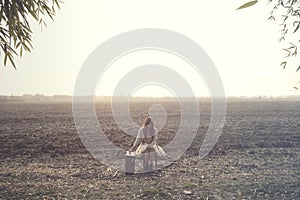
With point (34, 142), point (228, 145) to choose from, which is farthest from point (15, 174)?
point (228, 145)

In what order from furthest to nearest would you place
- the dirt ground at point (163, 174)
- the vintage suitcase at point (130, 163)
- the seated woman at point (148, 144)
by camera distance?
1. the seated woman at point (148, 144)
2. the vintage suitcase at point (130, 163)
3. the dirt ground at point (163, 174)

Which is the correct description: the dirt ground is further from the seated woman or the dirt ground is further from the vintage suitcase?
the seated woman

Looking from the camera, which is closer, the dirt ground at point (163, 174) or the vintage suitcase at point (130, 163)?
the dirt ground at point (163, 174)

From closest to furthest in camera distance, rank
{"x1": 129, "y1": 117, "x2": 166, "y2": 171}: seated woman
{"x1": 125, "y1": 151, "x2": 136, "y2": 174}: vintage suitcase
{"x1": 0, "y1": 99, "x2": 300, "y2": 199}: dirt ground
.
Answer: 1. {"x1": 0, "y1": 99, "x2": 300, "y2": 199}: dirt ground
2. {"x1": 125, "y1": 151, "x2": 136, "y2": 174}: vintage suitcase
3. {"x1": 129, "y1": 117, "x2": 166, "y2": 171}: seated woman

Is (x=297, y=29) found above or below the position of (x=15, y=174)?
above

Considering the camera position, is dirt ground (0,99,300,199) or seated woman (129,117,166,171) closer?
dirt ground (0,99,300,199)

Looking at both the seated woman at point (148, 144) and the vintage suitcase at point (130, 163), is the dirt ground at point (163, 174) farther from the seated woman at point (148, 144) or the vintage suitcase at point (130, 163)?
the seated woman at point (148, 144)

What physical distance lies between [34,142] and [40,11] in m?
13.2

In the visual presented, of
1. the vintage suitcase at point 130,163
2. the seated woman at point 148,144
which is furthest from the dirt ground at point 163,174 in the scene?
the seated woman at point 148,144

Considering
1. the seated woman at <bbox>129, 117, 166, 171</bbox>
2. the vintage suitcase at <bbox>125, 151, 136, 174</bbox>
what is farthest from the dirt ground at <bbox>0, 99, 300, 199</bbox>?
Answer: the seated woman at <bbox>129, 117, 166, 171</bbox>

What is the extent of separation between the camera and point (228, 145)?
1678cm

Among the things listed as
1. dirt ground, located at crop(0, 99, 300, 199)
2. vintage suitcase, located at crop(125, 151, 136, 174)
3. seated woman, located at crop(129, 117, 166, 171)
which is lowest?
dirt ground, located at crop(0, 99, 300, 199)

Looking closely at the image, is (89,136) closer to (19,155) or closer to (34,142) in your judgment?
(34,142)

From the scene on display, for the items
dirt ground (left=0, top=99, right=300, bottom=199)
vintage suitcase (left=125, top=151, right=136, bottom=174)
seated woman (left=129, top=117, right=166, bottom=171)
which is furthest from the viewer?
seated woman (left=129, top=117, right=166, bottom=171)
